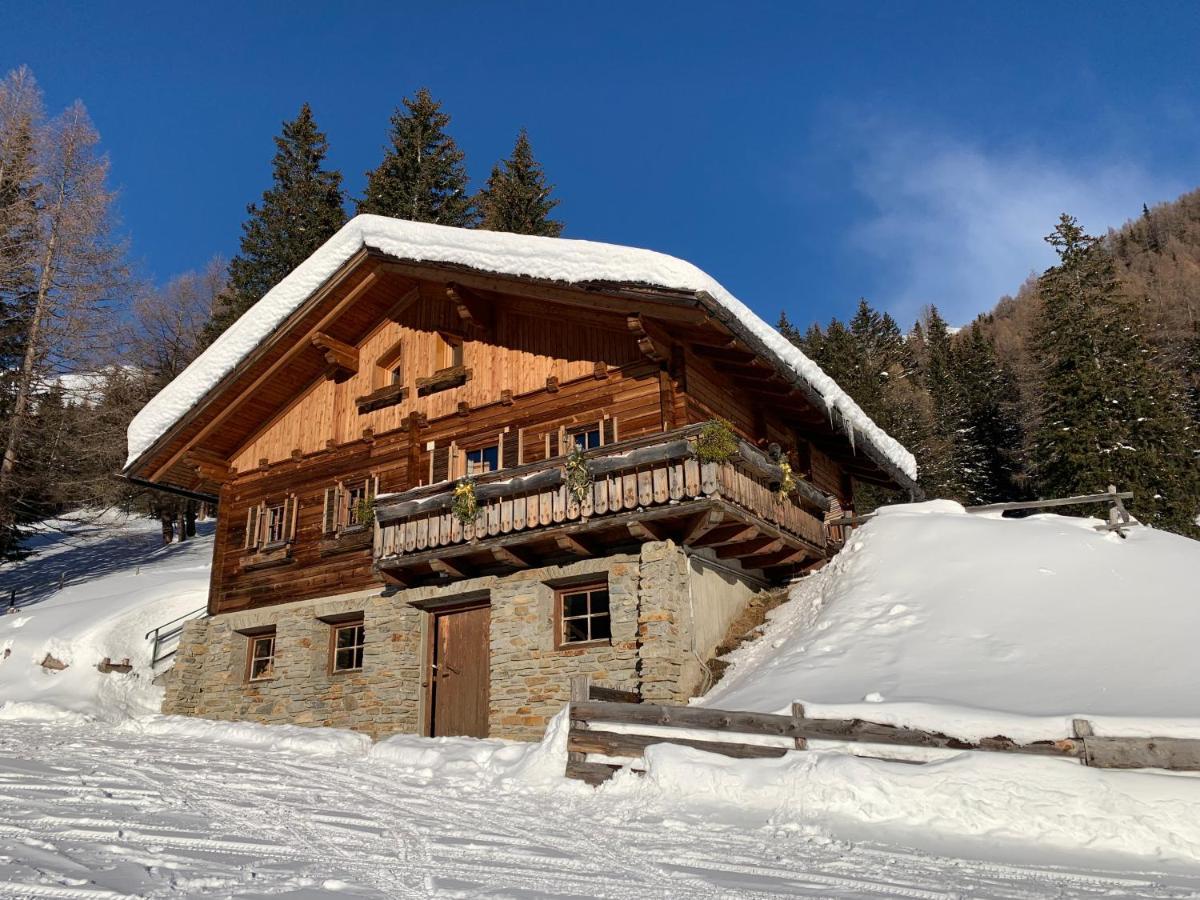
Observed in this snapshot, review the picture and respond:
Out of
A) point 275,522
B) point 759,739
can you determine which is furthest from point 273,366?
point 759,739

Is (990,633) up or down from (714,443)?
down

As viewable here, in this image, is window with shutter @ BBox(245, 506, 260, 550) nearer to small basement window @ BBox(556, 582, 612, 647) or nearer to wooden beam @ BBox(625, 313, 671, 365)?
small basement window @ BBox(556, 582, 612, 647)

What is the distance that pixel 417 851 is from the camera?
20.5 feet

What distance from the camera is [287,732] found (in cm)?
1445

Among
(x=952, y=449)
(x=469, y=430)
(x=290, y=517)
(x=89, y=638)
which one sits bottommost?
(x=89, y=638)

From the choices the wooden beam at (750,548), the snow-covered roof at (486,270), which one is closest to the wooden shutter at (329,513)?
the snow-covered roof at (486,270)

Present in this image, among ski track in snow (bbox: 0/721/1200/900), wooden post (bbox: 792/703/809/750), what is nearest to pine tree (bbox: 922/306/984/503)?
→ wooden post (bbox: 792/703/809/750)

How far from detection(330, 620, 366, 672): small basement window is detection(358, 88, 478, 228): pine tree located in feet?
77.0

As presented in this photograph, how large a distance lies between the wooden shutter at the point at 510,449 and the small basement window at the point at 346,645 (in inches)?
174

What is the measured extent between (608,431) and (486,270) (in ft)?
11.6

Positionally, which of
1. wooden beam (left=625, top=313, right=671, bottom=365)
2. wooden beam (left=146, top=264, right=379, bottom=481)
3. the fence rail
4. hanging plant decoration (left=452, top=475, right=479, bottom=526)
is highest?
wooden beam (left=146, top=264, right=379, bottom=481)

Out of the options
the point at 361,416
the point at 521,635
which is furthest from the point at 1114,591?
the point at 361,416

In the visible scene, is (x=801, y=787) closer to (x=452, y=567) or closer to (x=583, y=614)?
(x=583, y=614)

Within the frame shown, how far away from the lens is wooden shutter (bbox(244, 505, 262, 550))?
19.7 meters
